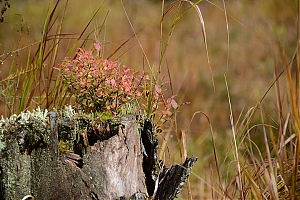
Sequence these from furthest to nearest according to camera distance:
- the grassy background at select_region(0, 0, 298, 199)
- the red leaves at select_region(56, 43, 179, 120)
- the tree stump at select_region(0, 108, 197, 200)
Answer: the grassy background at select_region(0, 0, 298, 199)
the red leaves at select_region(56, 43, 179, 120)
the tree stump at select_region(0, 108, 197, 200)

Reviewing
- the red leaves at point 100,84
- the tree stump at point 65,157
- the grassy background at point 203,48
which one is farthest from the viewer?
the grassy background at point 203,48

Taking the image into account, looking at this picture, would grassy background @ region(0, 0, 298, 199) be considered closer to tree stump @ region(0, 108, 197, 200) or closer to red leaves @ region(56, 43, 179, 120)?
red leaves @ region(56, 43, 179, 120)

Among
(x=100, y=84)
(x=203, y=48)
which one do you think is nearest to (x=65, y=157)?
(x=100, y=84)

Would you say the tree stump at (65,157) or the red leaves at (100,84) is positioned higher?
the red leaves at (100,84)

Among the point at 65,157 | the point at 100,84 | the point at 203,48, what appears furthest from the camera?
the point at 203,48

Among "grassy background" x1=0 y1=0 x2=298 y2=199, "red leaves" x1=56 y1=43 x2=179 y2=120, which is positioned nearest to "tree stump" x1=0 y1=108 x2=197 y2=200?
"red leaves" x1=56 y1=43 x2=179 y2=120

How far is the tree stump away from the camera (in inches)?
69.6

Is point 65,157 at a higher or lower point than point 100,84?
lower

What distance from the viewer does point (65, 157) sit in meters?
1.78

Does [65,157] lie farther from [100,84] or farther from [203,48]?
[203,48]

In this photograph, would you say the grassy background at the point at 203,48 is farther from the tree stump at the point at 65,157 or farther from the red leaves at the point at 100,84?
the tree stump at the point at 65,157

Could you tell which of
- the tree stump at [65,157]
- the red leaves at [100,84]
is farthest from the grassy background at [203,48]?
the tree stump at [65,157]

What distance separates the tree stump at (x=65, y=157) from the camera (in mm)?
1767

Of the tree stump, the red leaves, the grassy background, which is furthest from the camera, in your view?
the grassy background
